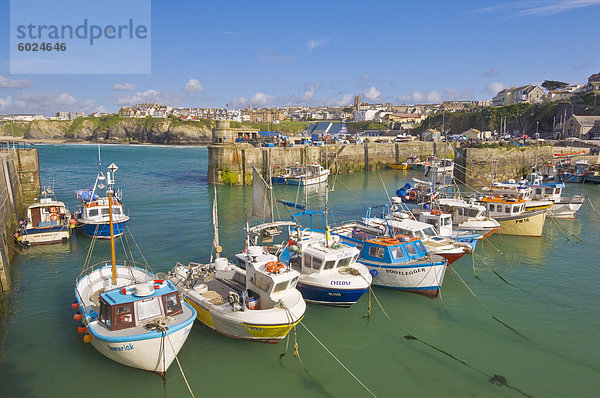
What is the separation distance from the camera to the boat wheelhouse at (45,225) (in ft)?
81.5

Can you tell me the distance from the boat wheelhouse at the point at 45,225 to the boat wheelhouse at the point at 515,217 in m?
28.1

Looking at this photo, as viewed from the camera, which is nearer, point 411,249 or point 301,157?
point 411,249

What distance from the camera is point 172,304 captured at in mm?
12305

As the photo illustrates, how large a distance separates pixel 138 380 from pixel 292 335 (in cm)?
499

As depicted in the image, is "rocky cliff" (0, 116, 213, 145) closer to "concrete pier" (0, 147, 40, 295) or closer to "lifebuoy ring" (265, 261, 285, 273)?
"concrete pier" (0, 147, 40, 295)

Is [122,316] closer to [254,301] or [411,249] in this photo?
[254,301]

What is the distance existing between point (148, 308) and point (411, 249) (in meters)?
11.3

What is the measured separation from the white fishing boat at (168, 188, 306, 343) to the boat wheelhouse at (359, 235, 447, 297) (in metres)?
5.21

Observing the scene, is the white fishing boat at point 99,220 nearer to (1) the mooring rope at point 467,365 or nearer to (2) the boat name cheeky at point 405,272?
(2) the boat name cheeky at point 405,272

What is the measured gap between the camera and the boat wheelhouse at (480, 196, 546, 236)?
1089 inches

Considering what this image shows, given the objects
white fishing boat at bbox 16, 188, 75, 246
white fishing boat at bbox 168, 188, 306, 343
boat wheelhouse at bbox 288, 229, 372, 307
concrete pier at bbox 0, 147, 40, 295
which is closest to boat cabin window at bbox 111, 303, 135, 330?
white fishing boat at bbox 168, 188, 306, 343

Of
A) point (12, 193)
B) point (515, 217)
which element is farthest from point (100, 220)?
point (515, 217)

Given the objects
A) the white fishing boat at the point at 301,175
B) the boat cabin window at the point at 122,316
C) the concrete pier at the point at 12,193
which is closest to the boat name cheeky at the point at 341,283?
the boat cabin window at the point at 122,316

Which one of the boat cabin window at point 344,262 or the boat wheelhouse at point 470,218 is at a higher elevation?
the boat wheelhouse at point 470,218
